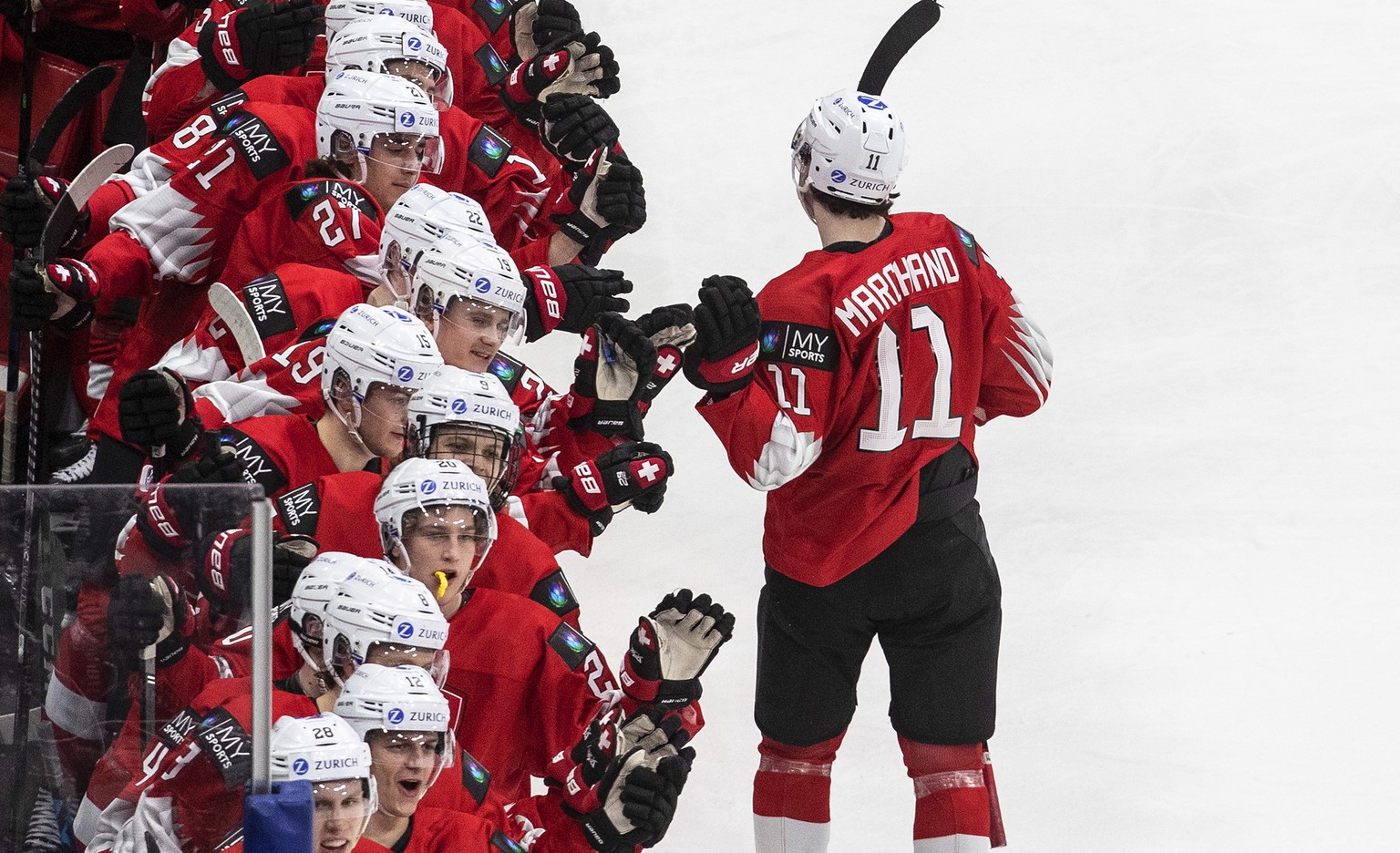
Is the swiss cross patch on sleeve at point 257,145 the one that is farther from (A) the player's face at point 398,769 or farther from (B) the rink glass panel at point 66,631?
(B) the rink glass panel at point 66,631

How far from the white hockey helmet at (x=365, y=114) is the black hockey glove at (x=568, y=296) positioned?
1.21 feet

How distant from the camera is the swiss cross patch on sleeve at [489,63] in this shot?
16.1 feet

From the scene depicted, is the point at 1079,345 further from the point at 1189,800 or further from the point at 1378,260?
the point at 1189,800

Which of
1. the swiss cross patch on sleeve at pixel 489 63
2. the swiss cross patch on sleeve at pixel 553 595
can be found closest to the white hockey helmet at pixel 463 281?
the swiss cross patch on sleeve at pixel 553 595

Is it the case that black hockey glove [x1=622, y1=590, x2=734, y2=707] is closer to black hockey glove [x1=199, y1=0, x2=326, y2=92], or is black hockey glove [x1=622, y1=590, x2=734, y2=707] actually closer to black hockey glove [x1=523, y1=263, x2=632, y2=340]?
black hockey glove [x1=523, y1=263, x2=632, y2=340]

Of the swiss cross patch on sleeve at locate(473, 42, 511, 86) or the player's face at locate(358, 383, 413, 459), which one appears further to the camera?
the swiss cross patch on sleeve at locate(473, 42, 511, 86)

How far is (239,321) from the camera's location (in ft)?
11.7

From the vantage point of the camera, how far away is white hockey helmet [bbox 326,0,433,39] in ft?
13.6

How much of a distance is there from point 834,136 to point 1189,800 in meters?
1.50

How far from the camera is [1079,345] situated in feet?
16.1

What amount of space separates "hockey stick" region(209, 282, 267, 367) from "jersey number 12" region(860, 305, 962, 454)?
3.64 feet

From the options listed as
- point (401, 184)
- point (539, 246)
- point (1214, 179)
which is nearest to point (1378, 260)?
point (1214, 179)

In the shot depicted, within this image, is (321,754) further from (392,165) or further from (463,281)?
(392,165)

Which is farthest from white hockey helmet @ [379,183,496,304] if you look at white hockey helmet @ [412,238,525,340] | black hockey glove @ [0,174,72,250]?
black hockey glove @ [0,174,72,250]
